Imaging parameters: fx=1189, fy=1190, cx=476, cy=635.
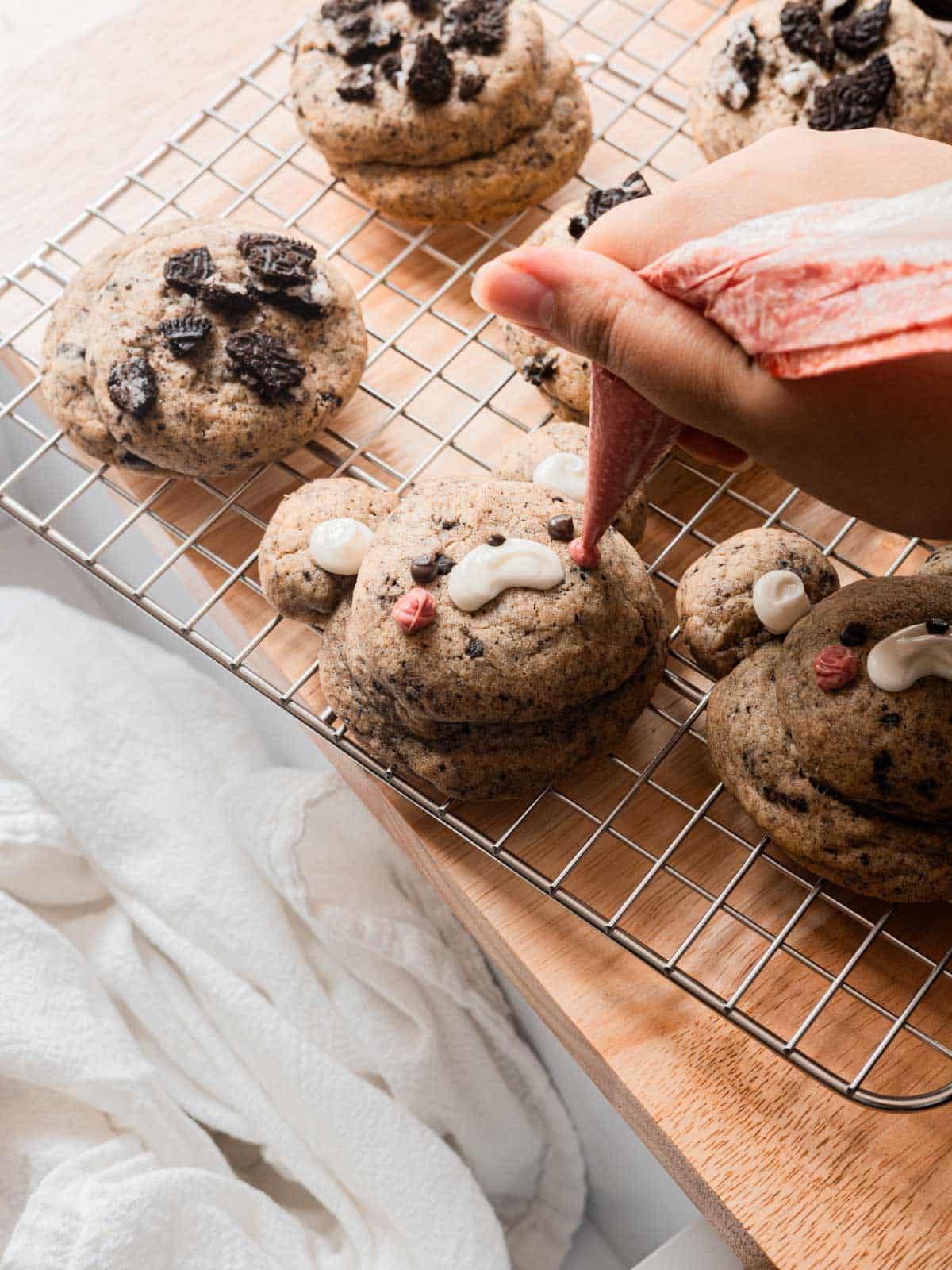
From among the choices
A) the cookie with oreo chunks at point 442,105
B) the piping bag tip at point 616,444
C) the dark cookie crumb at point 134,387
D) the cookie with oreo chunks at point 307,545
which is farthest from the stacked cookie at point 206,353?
the piping bag tip at point 616,444

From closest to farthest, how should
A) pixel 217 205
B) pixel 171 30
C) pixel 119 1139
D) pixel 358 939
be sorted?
pixel 119 1139
pixel 358 939
pixel 217 205
pixel 171 30

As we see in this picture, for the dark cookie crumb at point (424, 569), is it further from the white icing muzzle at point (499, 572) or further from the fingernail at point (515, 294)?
the fingernail at point (515, 294)

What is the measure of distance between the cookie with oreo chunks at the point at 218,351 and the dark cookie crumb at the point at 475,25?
14.0 inches

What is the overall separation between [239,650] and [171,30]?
40.6 inches

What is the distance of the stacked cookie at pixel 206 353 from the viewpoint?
137cm

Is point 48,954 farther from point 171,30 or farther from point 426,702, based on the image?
point 171,30

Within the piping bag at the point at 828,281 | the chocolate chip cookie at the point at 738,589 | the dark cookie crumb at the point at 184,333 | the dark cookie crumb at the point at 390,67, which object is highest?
the piping bag at the point at 828,281

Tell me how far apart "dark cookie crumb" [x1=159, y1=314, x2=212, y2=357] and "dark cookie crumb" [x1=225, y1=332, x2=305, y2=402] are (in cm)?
3

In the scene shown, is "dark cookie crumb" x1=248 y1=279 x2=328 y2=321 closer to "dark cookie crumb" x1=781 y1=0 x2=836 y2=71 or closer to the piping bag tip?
the piping bag tip

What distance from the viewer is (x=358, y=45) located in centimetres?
155

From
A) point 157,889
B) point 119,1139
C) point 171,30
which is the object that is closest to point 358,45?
point 171,30

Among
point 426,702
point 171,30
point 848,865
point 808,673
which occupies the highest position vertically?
point 171,30

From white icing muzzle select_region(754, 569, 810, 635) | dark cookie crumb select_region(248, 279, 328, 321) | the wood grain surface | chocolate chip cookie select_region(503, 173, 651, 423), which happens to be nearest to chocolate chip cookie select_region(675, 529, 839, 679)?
white icing muzzle select_region(754, 569, 810, 635)

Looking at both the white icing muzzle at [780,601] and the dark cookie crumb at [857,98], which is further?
the dark cookie crumb at [857,98]
